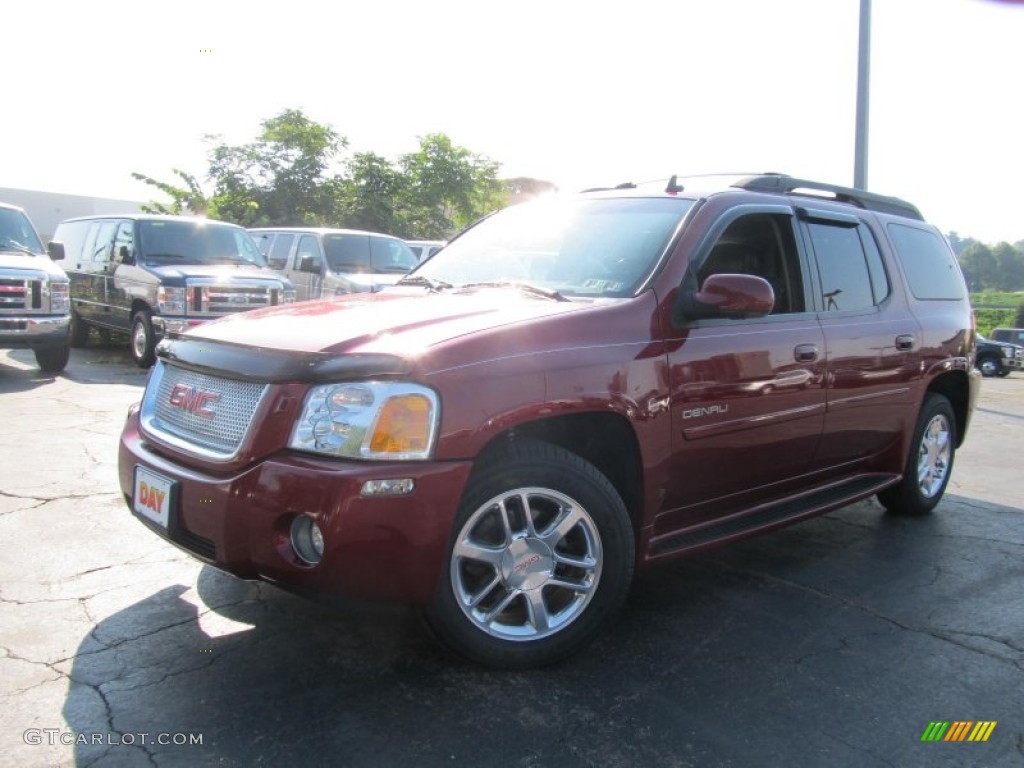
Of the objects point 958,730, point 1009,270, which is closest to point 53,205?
point 958,730

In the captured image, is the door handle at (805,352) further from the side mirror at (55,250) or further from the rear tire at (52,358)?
the side mirror at (55,250)

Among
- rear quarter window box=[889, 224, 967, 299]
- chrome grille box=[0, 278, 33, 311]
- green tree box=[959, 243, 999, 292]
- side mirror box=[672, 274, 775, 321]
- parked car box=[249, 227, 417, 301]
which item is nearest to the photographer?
side mirror box=[672, 274, 775, 321]

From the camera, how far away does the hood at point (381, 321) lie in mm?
2895

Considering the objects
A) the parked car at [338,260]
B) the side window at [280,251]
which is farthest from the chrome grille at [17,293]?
the side window at [280,251]

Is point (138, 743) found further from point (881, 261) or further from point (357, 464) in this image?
point (881, 261)

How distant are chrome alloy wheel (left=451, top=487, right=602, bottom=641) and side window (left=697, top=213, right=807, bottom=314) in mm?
1528

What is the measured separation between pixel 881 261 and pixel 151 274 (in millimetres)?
8530

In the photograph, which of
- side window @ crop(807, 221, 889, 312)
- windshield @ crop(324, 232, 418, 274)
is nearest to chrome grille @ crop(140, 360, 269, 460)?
side window @ crop(807, 221, 889, 312)

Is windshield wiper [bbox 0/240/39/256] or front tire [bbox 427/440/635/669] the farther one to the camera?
windshield wiper [bbox 0/240/39/256]

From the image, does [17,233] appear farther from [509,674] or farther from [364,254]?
[509,674]

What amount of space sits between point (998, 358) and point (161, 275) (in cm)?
3030

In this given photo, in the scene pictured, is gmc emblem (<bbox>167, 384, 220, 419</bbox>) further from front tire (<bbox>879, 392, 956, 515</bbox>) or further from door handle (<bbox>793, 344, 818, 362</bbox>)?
front tire (<bbox>879, 392, 956, 515</bbox>)

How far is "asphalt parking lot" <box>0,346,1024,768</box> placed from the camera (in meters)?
2.59

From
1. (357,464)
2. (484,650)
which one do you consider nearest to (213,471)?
(357,464)
